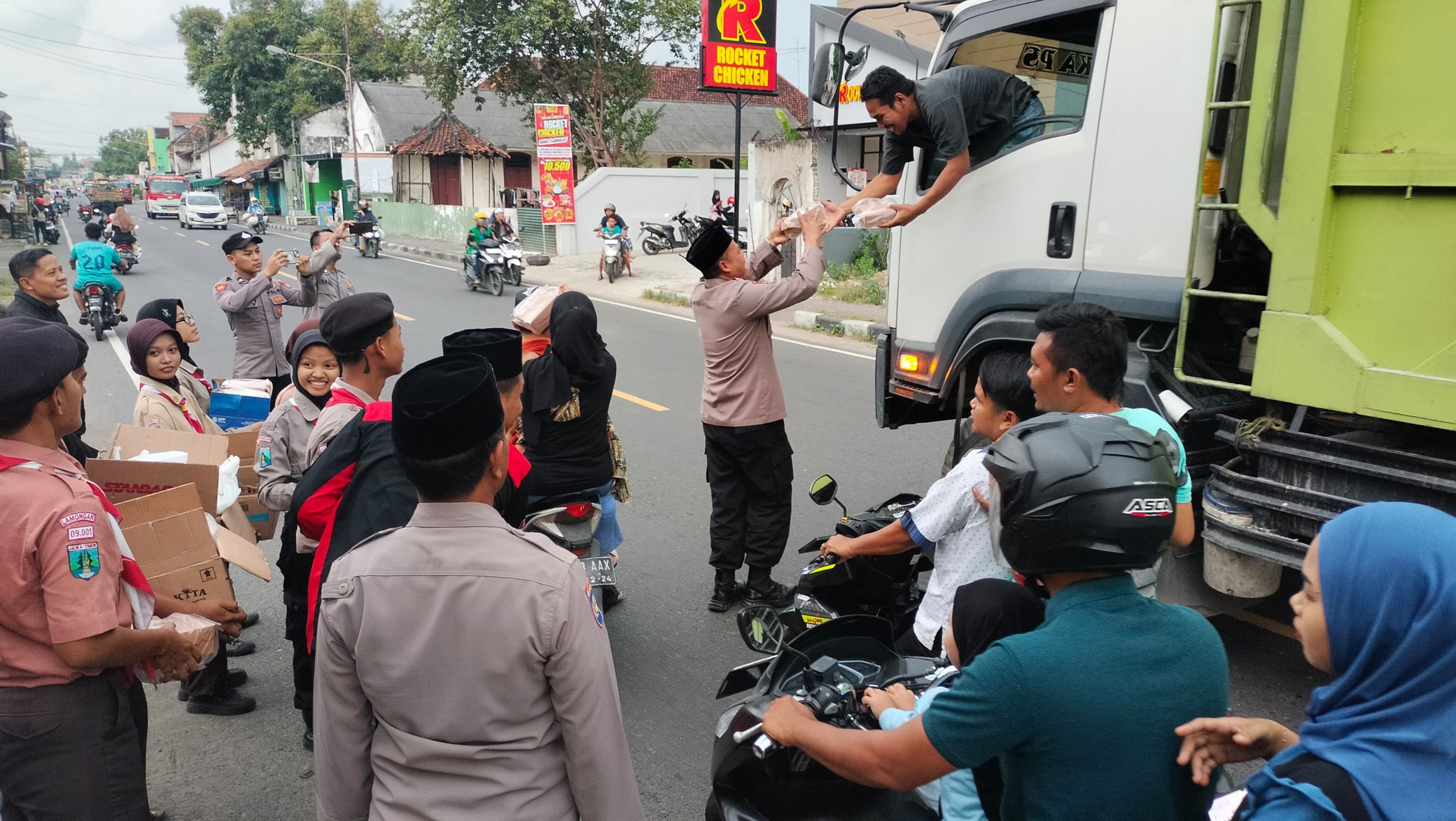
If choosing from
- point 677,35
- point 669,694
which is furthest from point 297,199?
point 669,694

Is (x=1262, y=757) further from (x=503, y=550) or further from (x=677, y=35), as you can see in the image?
(x=677, y=35)

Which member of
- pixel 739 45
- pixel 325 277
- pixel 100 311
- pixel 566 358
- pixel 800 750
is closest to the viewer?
pixel 800 750

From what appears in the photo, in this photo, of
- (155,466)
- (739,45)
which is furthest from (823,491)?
(739,45)

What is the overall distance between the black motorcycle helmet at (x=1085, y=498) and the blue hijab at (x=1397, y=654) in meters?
0.24

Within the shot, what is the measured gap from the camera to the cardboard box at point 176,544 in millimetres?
2855

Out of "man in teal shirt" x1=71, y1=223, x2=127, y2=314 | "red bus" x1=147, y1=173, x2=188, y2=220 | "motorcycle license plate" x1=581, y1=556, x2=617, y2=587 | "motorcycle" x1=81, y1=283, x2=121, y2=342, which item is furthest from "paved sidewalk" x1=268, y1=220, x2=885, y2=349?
"red bus" x1=147, y1=173, x2=188, y2=220

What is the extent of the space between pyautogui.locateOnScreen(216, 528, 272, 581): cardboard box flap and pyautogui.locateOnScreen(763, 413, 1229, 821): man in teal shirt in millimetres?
2465

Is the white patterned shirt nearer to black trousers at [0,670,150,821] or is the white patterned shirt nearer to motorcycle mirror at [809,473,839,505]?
motorcycle mirror at [809,473,839,505]

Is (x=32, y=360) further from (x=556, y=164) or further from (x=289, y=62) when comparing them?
(x=289, y=62)

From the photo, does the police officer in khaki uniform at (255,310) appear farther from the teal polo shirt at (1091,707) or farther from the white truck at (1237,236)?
the teal polo shirt at (1091,707)

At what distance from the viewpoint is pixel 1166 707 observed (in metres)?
1.37

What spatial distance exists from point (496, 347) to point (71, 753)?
1.39 metres

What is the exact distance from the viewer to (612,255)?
1908 cm

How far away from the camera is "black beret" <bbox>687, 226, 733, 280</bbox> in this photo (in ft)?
13.4
